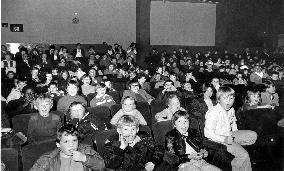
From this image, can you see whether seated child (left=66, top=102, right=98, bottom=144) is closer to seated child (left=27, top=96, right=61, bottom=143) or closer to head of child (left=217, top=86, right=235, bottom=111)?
seated child (left=27, top=96, right=61, bottom=143)

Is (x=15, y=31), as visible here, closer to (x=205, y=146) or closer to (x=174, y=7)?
(x=174, y=7)

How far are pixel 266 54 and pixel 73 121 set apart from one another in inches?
576

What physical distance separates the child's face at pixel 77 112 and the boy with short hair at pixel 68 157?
136cm

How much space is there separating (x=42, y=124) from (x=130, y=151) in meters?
1.48

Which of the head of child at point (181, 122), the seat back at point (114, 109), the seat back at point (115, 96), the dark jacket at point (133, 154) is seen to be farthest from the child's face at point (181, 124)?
the seat back at point (115, 96)

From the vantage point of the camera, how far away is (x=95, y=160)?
3.03 metres

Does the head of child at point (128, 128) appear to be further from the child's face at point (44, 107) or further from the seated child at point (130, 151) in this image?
the child's face at point (44, 107)

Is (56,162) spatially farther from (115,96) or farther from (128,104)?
(115,96)

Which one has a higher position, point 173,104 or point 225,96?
point 225,96

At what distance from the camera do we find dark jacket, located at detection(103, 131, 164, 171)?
3352 millimetres

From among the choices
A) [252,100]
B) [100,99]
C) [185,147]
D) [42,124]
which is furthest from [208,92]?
[42,124]

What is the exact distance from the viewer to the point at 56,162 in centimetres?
300

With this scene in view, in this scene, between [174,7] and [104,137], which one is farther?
[174,7]

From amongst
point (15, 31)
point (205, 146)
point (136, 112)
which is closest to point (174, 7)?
point (15, 31)
